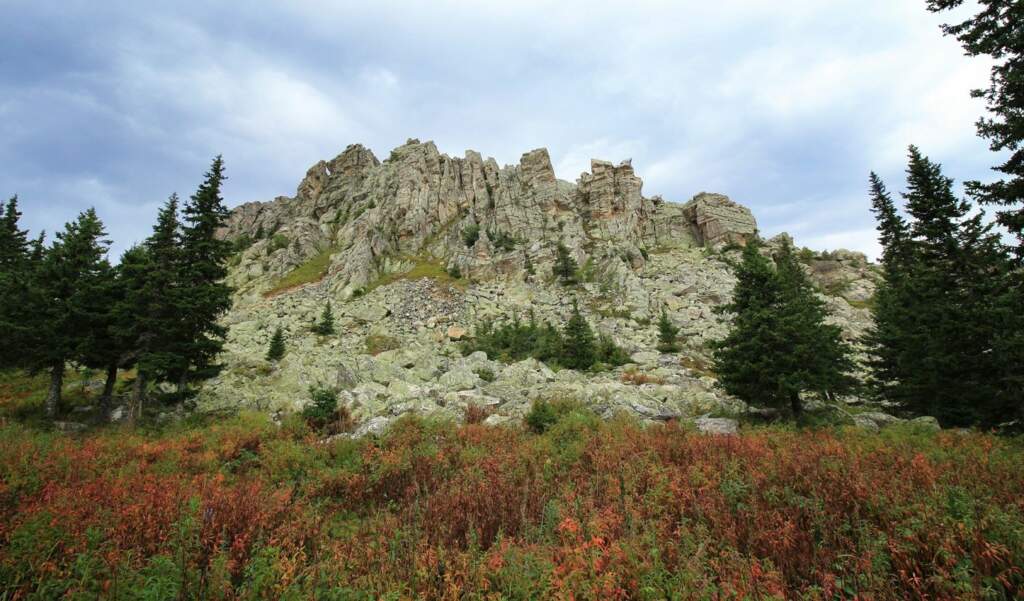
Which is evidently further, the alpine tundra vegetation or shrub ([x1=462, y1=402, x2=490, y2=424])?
shrub ([x1=462, y1=402, x2=490, y2=424])

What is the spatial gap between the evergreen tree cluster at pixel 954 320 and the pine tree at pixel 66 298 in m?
36.7

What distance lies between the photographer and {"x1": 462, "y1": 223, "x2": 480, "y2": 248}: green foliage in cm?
6853

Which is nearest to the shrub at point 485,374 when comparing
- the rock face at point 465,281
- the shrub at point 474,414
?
the rock face at point 465,281

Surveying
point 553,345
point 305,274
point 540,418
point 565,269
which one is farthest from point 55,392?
point 565,269

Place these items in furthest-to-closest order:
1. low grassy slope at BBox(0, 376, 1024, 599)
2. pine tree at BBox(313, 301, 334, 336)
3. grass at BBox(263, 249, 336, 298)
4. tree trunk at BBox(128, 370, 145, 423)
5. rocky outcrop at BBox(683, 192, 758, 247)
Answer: rocky outcrop at BBox(683, 192, 758, 247) < grass at BBox(263, 249, 336, 298) < pine tree at BBox(313, 301, 334, 336) < tree trunk at BBox(128, 370, 145, 423) < low grassy slope at BBox(0, 376, 1024, 599)

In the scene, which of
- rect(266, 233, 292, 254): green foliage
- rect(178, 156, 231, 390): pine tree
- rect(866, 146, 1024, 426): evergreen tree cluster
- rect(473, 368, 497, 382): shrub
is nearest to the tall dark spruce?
rect(866, 146, 1024, 426): evergreen tree cluster

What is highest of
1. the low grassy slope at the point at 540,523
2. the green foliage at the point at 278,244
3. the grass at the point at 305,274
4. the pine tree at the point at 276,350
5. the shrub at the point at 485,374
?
the green foliage at the point at 278,244

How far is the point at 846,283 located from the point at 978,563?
67380 mm

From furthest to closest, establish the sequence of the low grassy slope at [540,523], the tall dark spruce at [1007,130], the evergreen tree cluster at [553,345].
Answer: the evergreen tree cluster at [553,345], the tall dark spruce at [1007,130], the low grassy slope at [540,523]

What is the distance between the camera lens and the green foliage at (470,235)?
68.5 meters

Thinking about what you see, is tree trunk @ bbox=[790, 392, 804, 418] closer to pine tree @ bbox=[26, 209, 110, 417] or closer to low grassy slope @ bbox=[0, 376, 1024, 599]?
low grassy slope @ bbox=[0, 376, 1024, 599]

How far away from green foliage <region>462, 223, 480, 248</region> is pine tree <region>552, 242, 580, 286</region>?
1709cm

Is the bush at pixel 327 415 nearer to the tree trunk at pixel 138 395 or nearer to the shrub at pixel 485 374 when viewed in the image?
the tree trunk at pixel 138 395

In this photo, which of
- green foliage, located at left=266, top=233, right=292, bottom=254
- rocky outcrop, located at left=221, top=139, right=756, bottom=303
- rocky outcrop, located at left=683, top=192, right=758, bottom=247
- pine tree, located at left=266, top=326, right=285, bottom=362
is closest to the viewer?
pine tree, located at left=266, top=326, right=285, bottom=362
